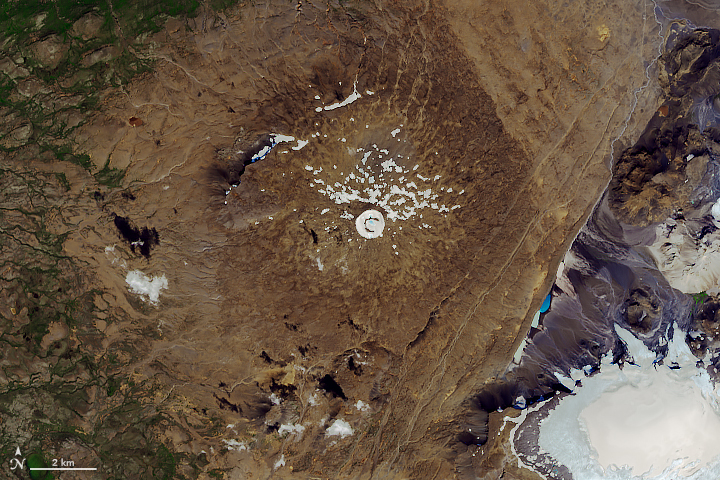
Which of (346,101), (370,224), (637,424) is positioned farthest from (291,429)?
(637,424)

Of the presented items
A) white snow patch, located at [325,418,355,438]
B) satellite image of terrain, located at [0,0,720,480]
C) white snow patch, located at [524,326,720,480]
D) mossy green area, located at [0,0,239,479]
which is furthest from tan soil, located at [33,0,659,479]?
white snow patch, located at [524,326,720,480]

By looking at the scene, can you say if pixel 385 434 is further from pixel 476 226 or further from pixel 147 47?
pixel 147 47

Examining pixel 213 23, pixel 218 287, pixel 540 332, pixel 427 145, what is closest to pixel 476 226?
pixel 427 145

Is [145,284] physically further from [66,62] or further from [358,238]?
[66,62]

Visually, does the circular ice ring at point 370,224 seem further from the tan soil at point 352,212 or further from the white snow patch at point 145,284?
the white snow patch at point 145,284

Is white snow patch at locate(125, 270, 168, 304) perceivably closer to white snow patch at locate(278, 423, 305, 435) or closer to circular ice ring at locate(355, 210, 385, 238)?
white snow patch at locate(278, 423, 305, 435)

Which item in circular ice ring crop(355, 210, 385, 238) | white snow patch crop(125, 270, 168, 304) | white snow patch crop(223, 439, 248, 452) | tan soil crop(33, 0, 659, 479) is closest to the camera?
tan soil crop(33, 0, 659, 479)
